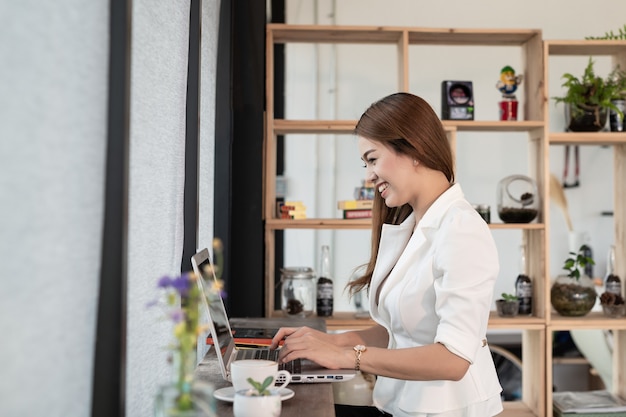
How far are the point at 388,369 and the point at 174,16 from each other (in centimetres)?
111

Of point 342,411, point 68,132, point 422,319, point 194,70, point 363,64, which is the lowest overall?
point 342,411

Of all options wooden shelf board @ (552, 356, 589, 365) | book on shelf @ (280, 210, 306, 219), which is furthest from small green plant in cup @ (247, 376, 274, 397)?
wooden shelf board @ (552, 356, 589, 365)

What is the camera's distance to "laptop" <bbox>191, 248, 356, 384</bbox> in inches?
59.0

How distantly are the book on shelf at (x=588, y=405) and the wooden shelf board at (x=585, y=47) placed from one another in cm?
158

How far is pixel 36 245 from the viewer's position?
1.08 meters

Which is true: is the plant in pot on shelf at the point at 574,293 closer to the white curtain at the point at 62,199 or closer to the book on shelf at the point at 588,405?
the book on shelf at the point at 588,405

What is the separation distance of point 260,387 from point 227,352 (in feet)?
1.58

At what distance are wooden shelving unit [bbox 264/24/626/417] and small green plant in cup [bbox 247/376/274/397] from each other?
1820 millimetres

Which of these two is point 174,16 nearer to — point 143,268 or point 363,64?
point 143,268

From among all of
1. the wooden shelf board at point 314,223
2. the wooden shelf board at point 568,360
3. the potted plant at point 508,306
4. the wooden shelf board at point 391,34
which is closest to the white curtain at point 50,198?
the wooden shelf board at point 314,223

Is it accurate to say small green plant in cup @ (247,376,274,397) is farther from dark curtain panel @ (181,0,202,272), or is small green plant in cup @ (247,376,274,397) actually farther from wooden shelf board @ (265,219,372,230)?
wooden shelf board @ (265,219,372,230)

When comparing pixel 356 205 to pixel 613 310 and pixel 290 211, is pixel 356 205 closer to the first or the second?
pixel 290 211

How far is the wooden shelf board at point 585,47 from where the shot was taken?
3250mm

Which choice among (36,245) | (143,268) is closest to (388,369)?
(143,268)
